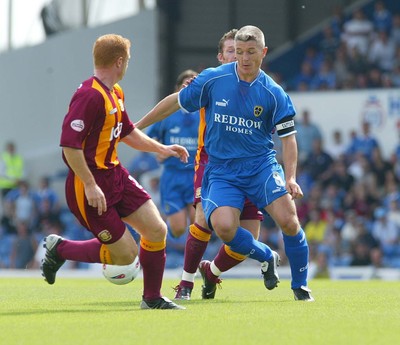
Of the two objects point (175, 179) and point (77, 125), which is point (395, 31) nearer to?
point (175, 179)

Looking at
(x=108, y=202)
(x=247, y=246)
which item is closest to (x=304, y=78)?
(x=247, y=246)

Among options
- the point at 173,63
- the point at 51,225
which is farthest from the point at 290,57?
the point at 51,225

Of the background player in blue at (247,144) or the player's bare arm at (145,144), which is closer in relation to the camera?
the player's bare arm at (145,144)

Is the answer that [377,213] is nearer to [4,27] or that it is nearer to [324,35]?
[324,35]

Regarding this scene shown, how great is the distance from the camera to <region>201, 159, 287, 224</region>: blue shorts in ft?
29.3

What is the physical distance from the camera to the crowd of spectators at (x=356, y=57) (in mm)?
23203

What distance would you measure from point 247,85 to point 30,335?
3.37 meters

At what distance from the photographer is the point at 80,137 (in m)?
7.70

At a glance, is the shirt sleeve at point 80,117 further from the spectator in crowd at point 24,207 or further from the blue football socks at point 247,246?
the spectator in crowd at point 24,207

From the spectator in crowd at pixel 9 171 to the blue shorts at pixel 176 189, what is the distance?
1108 centimetres

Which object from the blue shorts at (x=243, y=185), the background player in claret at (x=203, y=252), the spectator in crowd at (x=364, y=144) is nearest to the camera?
the blue shorts at (x=243, y=185)

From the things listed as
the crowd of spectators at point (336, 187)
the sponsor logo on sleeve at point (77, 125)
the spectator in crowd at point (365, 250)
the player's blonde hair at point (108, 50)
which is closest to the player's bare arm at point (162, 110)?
the player's blonde hair at point (108, 50)

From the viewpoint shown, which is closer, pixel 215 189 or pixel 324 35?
pixel 215 189

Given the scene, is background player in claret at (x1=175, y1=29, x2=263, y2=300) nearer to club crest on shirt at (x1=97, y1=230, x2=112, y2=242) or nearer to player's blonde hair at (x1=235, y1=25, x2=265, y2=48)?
player's blonde hair at (x1=235, y1=25, x2=265, y2=48)
